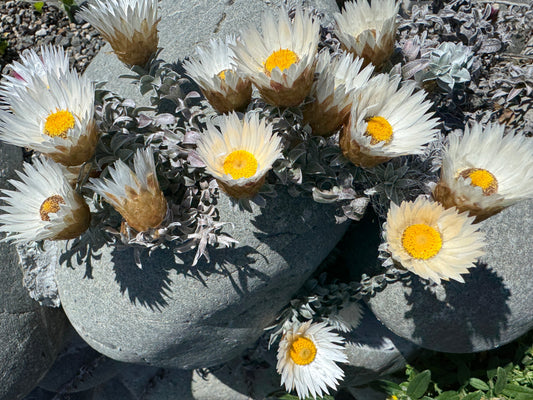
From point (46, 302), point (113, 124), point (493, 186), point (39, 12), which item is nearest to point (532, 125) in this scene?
point (493, 186)

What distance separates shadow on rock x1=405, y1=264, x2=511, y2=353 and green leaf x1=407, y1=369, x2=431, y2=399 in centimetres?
22

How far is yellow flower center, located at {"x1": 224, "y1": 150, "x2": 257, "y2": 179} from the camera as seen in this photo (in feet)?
4.73

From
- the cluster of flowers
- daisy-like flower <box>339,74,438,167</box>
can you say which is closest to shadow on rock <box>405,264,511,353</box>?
the cluster of flowers

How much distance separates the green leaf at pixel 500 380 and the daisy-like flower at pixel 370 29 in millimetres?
1358

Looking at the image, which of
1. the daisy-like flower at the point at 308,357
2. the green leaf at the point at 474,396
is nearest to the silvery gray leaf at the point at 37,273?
the daisy-like flower at the point at 308,357

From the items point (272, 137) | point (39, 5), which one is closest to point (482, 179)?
point (272, 137)

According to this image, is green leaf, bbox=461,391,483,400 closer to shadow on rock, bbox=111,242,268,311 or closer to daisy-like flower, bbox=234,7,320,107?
shadow on rock, bbox=111,242,268,311

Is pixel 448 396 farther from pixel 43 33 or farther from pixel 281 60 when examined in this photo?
pixel 43 33

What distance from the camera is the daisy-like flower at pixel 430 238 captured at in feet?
4.59

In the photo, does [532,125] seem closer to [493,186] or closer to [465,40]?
[465,40]

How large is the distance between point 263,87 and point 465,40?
1.13 meters

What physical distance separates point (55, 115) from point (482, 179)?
1252mm

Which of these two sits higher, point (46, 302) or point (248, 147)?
point (248, 147)

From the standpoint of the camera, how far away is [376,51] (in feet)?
5.44
